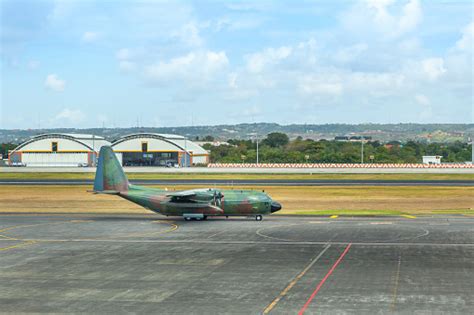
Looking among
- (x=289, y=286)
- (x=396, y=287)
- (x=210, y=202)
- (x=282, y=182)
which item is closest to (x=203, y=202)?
(x=210, y=202)

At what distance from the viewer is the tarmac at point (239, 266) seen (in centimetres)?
3391

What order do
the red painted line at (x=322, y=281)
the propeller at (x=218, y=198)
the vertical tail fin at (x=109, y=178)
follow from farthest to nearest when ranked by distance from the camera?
1. the vertical tail fin at (x=109, y=178)
2. the propeller at (x=218, y=198)
3. the red painted line at (x=322, y=281)

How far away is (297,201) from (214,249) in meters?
43.6

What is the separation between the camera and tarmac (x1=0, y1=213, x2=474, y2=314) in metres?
33.9

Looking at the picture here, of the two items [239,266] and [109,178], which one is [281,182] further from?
[239,266]

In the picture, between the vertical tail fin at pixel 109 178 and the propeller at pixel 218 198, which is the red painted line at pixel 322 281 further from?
the vertical tail fin at pixel 109 178

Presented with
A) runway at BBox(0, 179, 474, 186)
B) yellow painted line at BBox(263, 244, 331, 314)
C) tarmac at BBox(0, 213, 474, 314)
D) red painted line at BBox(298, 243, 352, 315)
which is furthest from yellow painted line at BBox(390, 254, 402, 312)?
runway at BBox(0, 179, 474, 186)

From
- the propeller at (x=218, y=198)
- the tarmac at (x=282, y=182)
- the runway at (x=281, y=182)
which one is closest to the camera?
Answer: the propeller at (x=218, y=198)

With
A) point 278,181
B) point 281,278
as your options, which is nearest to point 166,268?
point 281,278

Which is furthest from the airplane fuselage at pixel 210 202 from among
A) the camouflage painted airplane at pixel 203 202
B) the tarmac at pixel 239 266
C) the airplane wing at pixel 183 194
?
the tarmac at pixel 239 266

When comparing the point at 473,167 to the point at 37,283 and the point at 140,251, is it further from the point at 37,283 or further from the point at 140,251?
the point at 37,283

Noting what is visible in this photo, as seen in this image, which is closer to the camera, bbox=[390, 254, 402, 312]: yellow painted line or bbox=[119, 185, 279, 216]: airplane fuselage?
bbox=[390, 254, 402, 312]: yellow painted line

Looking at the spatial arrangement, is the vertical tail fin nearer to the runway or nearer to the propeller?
the propeller

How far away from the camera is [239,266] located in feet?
145
